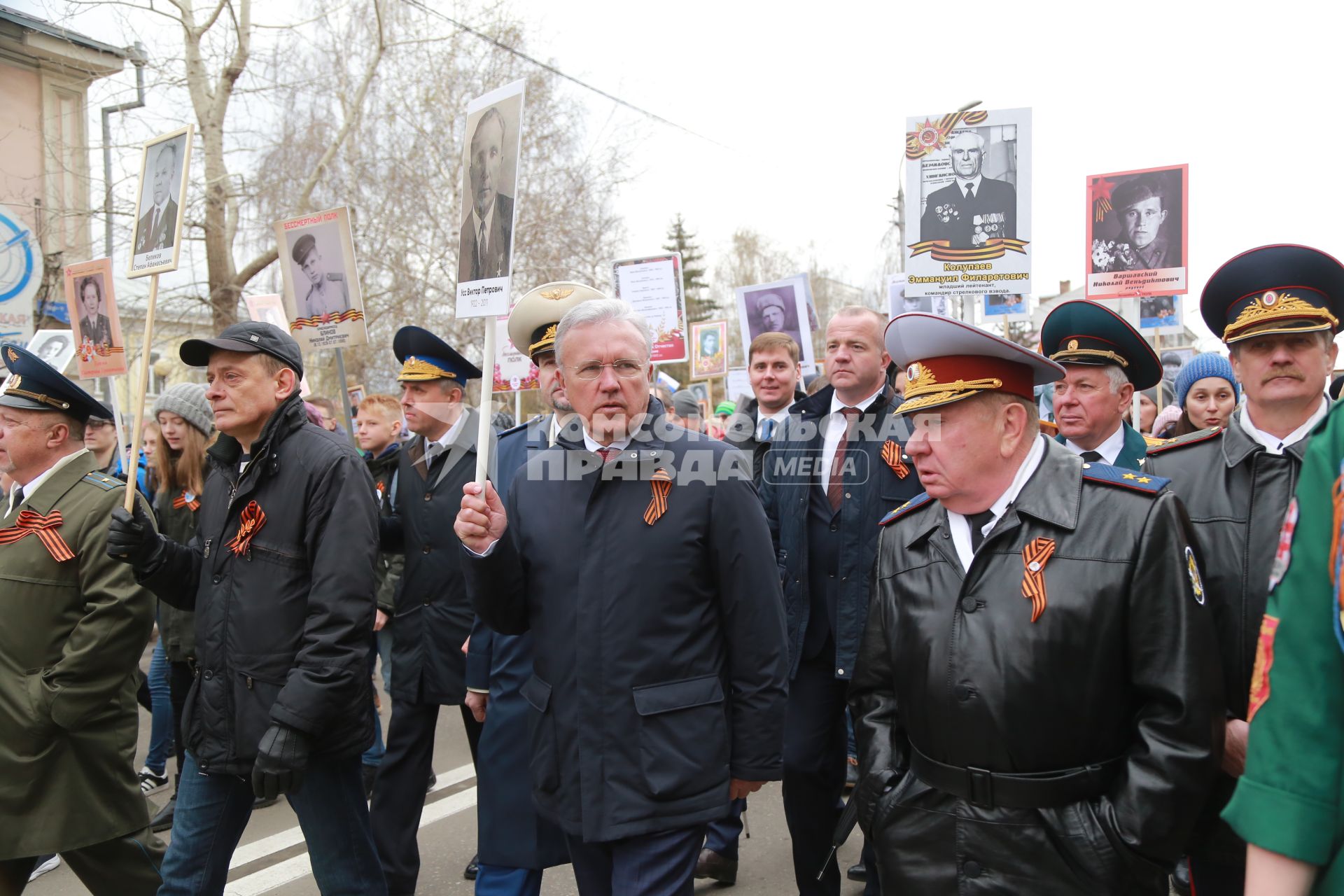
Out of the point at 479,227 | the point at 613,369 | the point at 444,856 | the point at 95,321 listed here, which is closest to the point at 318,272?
the point at 95,321

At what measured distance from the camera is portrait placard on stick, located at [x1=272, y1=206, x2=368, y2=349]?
258 inches

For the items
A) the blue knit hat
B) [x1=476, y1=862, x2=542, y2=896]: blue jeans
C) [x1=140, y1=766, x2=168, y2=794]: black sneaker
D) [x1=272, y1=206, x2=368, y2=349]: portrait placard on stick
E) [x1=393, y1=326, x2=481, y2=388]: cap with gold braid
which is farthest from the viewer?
[x1=272, y1=206, x2=368, y2=349]: portrait placard on stick

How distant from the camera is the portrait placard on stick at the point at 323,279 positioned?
6.55 metres

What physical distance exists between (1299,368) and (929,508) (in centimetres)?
119

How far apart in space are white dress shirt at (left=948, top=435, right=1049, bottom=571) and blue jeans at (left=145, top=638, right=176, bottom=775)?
5334mm

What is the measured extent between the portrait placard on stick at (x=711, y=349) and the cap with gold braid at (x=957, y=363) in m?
12.3

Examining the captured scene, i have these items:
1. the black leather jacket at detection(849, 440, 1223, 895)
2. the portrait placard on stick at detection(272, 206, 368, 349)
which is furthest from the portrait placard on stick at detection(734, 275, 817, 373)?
the black leather jacket at detection(849, 440, 1223, 895)

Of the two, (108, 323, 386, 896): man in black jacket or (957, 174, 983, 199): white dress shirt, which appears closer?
(108, 323, 386, 896): man in black jacket

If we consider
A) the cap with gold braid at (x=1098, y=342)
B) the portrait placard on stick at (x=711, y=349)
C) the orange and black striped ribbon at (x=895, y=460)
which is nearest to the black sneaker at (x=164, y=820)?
the orange and black striped ribbon at (x=895, y=460)

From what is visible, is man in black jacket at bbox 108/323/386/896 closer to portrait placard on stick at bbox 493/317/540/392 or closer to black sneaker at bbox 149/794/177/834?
black sneaker at bbox 149/794/177/834

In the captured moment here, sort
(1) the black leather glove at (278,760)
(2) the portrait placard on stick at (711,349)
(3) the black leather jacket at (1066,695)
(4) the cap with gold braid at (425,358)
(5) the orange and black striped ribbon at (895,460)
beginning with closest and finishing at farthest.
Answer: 1. (3) the black leather jacket at (1066,695)
2. (1) the black leather glove at (278,760)
3. (5) the orange and black striped ribbon at (895,460)
4. (4) the cap with gold braid at (425,358)
5. (2) the portrait placard on stick at (711,349)

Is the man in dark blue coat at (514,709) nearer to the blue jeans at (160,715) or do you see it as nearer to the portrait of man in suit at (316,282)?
the portrait of man in suit at (316,282)

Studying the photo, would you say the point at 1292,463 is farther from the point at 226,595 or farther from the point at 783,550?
the point at 226,595

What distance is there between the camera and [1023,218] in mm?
5574
